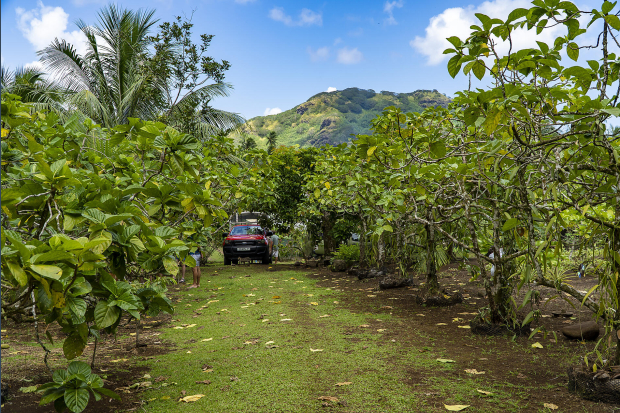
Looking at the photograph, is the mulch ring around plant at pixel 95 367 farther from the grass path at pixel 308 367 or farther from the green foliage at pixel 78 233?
the green foliage at pixel 78 233

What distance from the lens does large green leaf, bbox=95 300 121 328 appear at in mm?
2277

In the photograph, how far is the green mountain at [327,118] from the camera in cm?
4741

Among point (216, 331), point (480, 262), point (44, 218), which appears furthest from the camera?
point (216, 331)

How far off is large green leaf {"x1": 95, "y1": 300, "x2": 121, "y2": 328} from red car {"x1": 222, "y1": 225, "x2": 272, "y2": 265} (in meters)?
12.5

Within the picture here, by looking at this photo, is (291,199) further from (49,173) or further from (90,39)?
(49,173)

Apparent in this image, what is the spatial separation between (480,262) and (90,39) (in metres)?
13.9

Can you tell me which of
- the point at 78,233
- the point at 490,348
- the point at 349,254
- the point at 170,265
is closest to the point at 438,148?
the point at 170,265

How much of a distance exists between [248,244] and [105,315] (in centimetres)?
1275

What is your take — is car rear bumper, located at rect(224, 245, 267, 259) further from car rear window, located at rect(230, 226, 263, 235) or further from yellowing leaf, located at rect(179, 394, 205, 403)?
yellowing leaf, located at rect(179, 394, 205, 403)

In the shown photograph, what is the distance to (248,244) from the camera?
15.0 metres

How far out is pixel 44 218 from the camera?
2502mm

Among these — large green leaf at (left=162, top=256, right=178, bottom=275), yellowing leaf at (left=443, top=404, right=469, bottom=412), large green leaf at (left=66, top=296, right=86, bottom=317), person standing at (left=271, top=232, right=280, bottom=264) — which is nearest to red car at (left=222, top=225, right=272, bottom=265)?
person standing at (left=271, top=232, right=280, bottom=264)

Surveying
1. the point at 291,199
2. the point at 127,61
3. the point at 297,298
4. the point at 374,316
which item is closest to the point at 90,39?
the point at 127,61

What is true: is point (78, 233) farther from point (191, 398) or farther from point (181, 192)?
point (191, 398)
